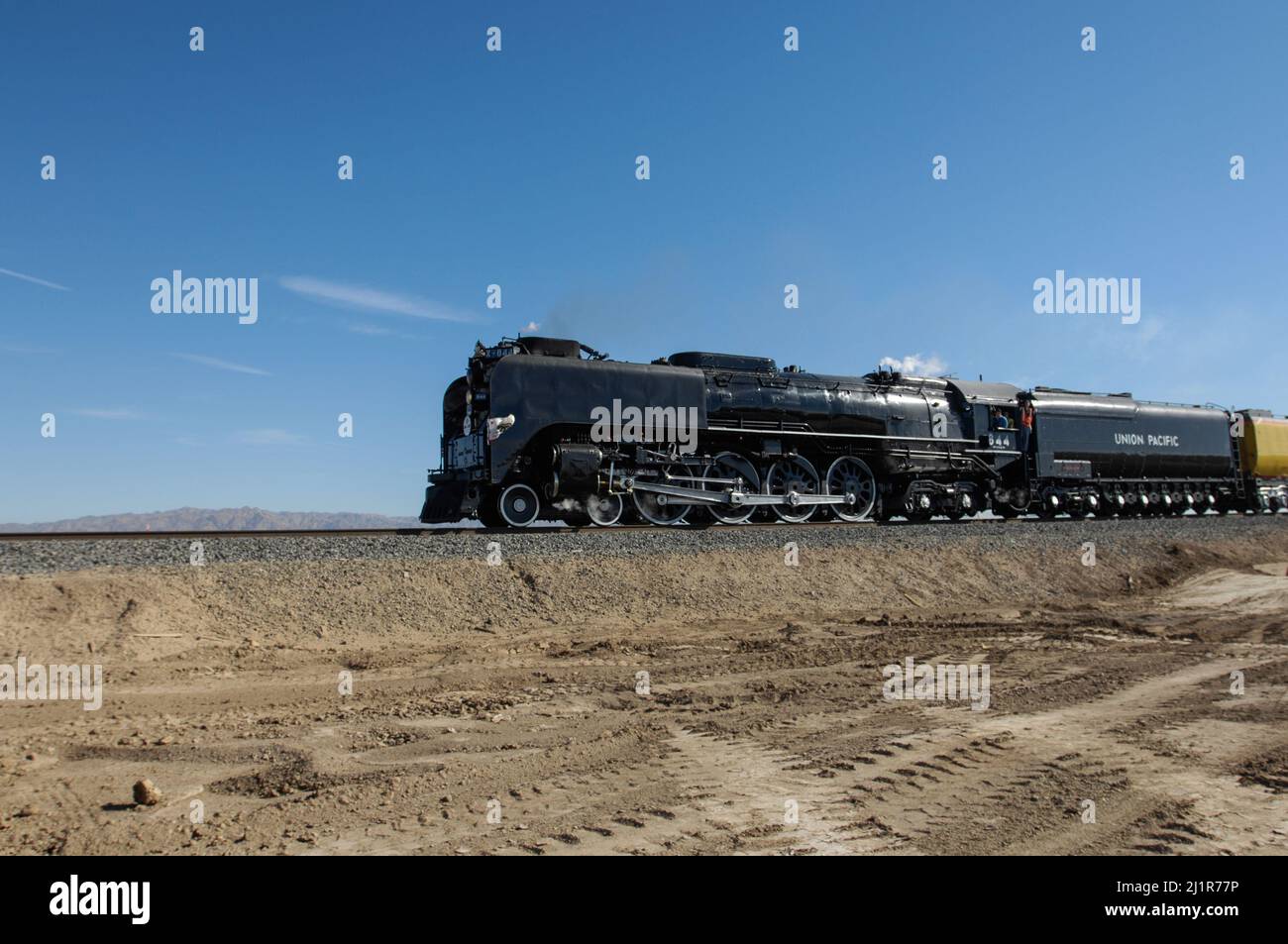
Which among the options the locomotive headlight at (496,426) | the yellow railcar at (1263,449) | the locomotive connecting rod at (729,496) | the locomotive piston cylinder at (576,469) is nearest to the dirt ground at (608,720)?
the locomotive piston cylinder at (576,469)

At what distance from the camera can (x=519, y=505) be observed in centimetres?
1586

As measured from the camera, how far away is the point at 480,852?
459 centimetres

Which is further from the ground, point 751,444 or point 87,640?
point 751,444

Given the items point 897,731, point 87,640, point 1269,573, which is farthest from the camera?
point 1269,573

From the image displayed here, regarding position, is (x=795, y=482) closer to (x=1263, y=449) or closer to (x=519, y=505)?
(x=519, y=505)

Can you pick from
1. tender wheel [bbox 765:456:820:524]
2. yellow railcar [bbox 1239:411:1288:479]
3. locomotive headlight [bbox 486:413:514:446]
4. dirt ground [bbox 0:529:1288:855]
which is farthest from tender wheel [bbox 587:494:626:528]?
yellow railcar [bbox 1239:411:1288:479]

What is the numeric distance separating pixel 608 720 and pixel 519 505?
8840mm

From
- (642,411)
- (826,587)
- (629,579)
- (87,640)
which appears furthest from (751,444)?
(87,640)

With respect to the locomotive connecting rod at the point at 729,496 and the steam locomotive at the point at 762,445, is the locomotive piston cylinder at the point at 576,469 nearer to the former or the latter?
the steam locomotive at the point at 762,445

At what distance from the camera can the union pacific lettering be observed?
26719mm

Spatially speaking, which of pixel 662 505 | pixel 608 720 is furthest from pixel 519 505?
pixel 608 720
